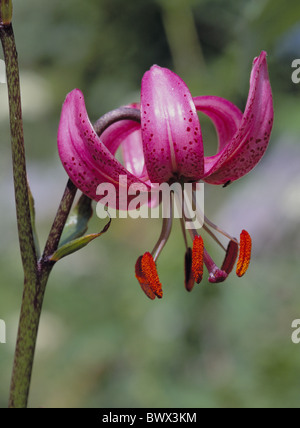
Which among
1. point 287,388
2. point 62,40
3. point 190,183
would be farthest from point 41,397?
point 62,40

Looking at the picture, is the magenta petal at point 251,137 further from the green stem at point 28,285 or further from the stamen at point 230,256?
the green stem at point 28,285

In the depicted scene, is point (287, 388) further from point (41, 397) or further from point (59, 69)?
point (59, 69)

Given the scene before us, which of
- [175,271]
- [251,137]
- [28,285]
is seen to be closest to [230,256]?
[251,137]

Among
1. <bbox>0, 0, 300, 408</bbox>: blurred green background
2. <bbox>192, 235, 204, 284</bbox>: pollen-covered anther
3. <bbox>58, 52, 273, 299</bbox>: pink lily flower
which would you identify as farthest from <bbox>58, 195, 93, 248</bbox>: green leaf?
<bbox>0, 0, 300, 408</bbox>: blurred green background

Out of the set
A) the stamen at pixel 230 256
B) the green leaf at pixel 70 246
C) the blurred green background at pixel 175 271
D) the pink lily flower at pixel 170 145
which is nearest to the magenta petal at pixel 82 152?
the pink lily flower at pixel 170 145

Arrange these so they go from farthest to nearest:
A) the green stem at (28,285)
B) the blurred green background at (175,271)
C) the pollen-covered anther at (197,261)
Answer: the blurred green background at (175,271)
the pollen-covered anther at (197,261)
the green stem at (28,285)

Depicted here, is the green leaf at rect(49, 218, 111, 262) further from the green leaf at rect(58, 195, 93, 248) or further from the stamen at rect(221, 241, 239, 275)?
the stamen at rect(221, 241, 239, 275)

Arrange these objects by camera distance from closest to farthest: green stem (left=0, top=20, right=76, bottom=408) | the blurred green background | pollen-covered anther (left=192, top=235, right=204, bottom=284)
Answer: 1. green stem (left=0, top=20, right=76, bottom=408)
2. pollen-covered anther (left=192, top=235, right=204, bottom=284)
3. the blurred green background
